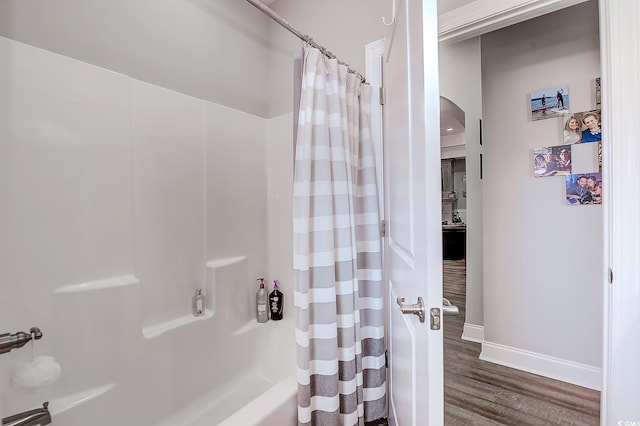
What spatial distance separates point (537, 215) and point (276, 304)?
2.03 meters

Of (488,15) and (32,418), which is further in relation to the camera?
(488,15)

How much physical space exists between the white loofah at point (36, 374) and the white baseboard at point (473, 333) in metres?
2.87

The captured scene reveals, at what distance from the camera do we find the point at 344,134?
1.29m

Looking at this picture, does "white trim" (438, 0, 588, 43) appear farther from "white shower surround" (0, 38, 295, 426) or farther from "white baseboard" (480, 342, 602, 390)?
"white baseboard" (480, 342, 602, 390)

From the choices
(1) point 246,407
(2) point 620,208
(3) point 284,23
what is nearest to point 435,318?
(1) point 246,407

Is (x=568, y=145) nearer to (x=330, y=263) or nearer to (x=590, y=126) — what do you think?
(x=590, y=126)

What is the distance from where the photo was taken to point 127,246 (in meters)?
1.39

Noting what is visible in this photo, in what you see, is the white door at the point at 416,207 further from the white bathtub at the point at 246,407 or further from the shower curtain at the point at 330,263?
the white bathtub at the point at 246,407

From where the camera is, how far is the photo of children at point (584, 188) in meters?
1.82

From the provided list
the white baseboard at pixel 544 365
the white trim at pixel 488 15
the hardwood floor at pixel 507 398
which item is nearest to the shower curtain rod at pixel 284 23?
the white trim at pixel 488 15

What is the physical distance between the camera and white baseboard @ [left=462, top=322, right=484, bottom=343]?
250cm

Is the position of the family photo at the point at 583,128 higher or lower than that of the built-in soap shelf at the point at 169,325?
higher

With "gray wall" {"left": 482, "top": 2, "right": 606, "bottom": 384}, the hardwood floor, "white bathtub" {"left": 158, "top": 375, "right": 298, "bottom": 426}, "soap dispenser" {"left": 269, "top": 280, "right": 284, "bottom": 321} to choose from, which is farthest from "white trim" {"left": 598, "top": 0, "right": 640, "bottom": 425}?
"soap dispenser" {"left": 269, "top": 280, "right": 284, "bottom": 321}

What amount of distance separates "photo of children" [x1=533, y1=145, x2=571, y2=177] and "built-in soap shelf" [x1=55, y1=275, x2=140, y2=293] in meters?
2.68
